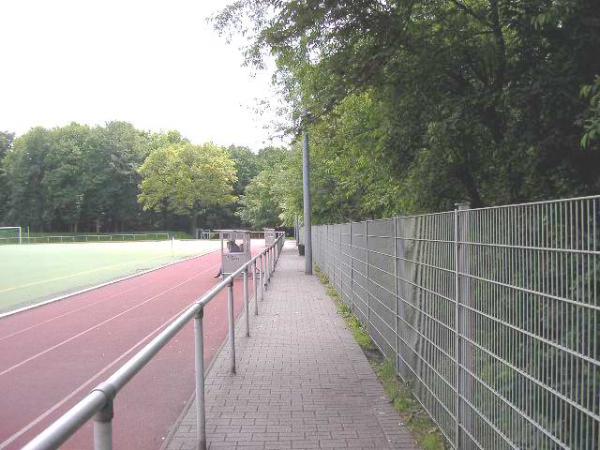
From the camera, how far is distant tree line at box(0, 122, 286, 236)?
275 ft

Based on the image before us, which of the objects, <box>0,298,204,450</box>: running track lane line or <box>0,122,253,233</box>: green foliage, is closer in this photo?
<box>0,298,204,450</box>: running track lane line

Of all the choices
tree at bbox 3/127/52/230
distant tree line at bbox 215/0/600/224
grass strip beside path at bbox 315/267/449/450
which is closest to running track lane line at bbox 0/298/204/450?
grass strip beside path at bbox 315/267/449/450

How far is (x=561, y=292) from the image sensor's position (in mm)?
2447

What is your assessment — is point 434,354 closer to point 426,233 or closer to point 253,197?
point 426,233

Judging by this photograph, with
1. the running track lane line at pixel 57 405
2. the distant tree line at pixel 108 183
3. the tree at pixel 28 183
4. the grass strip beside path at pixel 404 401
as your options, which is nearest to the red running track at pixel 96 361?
the running track lane line at pixel 57 405

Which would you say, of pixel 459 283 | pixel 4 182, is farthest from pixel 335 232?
pixel 4 182

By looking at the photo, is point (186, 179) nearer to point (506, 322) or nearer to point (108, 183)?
point (108, 183)

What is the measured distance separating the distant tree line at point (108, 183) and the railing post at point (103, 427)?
7926cm

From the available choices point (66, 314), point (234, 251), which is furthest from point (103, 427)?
point (234, 251)

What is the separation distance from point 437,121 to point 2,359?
21.3ft

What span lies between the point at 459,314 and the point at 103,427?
2.56 metres

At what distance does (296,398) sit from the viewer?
18.2 feet

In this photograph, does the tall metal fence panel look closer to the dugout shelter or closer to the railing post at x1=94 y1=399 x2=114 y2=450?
the railing post at x1=94 y1=399 x2=114 y2=450

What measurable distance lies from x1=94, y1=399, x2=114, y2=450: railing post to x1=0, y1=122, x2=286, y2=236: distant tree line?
7926 centimetres
